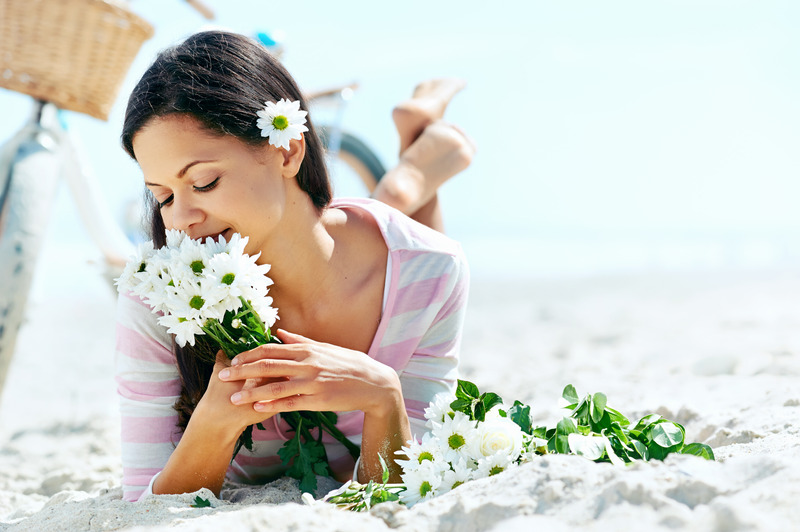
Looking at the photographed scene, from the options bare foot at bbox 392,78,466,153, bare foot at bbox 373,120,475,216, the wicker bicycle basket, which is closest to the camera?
the wicker bicycle basket

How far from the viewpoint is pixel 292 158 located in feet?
6.93

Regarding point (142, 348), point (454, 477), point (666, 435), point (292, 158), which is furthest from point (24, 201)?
point (666, 435)

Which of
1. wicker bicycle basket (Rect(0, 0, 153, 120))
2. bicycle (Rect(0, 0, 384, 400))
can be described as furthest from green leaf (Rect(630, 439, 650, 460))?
wicker bicycle basket (Rect(0, 0, 153, 120))

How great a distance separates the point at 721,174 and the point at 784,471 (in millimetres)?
38680

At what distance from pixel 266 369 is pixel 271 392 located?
59mm

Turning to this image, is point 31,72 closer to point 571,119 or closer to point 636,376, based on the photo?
point 636,376

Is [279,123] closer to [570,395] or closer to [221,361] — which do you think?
[221,361]

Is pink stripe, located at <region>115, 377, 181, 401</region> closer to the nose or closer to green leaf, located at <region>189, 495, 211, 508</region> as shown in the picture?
green leaf, located at <region>189, 495, 211, 508</region>

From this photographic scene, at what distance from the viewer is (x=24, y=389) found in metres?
5.28

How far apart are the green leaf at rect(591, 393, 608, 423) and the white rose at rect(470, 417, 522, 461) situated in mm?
202

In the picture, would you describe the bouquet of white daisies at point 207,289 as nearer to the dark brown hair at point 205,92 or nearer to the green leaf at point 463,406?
the dark brown hair at point 205,92

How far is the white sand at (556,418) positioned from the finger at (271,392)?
0.26 meters

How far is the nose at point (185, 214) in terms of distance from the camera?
6.15ft

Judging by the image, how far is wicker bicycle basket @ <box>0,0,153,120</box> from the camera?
10.2 ft
